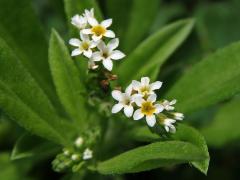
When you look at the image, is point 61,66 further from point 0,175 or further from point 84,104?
point 0,175

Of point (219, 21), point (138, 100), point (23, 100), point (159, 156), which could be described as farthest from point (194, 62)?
point (159, 156)

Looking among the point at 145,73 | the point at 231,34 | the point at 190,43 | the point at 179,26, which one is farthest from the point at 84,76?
the point at 231,34

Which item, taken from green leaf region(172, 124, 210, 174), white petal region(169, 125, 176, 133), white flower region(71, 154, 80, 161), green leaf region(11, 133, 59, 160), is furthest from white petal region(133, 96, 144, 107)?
green leaf region(11, 133, 59, 160)

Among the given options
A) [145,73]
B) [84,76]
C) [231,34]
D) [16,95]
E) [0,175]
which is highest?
[16,95]

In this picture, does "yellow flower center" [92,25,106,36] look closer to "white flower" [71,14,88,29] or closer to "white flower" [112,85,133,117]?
"white flower" [71,14,88,29]

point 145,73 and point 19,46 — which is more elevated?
point 19,46

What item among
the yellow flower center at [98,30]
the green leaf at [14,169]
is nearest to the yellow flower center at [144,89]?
the yellow flower center at [98,30]

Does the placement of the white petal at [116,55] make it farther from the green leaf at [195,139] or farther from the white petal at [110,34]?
the green leaf at [195,139]
